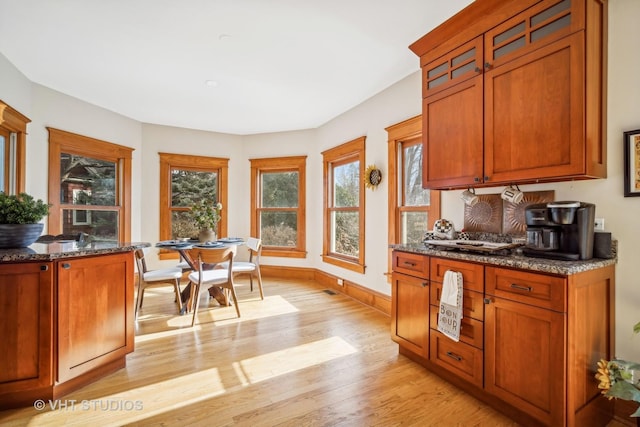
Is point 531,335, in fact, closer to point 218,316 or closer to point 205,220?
point 218,316

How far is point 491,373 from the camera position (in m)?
1.84

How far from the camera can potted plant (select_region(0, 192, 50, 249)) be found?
197 centimetres

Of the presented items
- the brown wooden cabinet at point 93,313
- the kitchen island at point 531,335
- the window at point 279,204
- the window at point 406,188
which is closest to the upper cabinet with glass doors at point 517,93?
the kitchen island at point 531,335

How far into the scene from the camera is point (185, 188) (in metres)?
5.31

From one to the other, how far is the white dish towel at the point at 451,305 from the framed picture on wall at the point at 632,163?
1.06 meters

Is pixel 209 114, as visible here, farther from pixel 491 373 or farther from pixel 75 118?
pixel 491 373

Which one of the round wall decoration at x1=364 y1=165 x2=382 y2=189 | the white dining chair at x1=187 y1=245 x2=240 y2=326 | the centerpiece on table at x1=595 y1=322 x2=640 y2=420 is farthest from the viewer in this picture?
the round wall decoration at x1=364 y1=165 x2=382 y2=189

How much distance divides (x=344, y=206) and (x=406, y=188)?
1.34 m

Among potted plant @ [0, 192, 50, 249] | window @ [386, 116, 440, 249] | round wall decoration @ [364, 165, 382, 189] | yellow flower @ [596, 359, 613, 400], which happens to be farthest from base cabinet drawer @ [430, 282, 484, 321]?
potted plant @ [0, 192, 50, 249]

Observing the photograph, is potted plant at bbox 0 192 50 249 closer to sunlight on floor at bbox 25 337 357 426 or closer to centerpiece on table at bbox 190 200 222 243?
sunlight on floor at bbox 25 337 357 426

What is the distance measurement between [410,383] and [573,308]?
1171 mm

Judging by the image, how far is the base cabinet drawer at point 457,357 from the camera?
192cm

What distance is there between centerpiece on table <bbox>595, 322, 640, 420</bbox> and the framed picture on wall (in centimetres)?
76

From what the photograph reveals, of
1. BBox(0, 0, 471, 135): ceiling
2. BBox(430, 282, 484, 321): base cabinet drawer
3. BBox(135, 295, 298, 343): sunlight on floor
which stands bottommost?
BBox(135, 295, 298, 343): sunlight on floor
